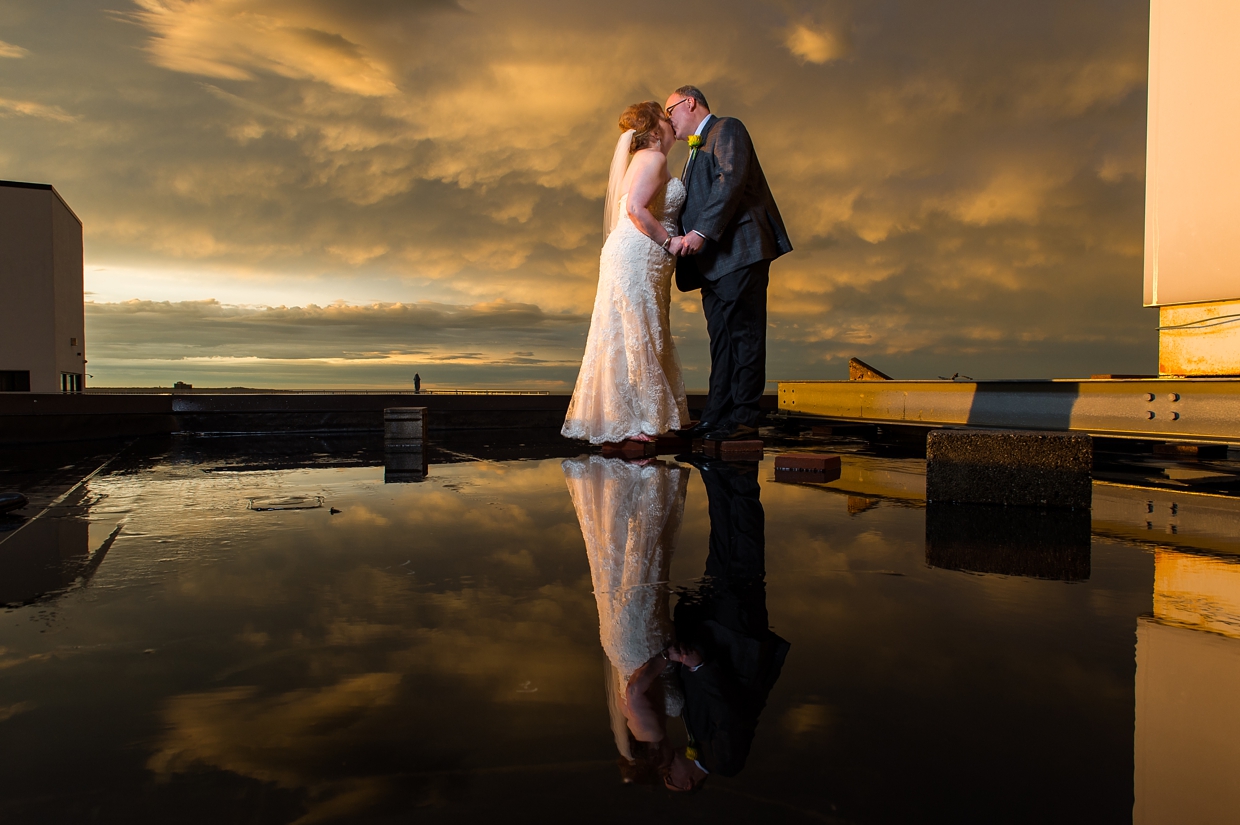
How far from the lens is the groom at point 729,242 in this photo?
4.27 m

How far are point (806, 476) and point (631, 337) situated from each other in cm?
152

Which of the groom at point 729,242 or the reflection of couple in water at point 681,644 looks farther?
the groom at point 729,242

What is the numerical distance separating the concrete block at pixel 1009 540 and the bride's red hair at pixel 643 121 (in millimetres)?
2950

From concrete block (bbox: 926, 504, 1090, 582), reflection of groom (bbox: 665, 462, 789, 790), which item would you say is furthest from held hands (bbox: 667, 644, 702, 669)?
concrete block (bbox: 926, 504, 1090, 582)

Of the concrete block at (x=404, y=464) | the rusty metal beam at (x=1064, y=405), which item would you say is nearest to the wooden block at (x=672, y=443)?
the concrete block at (x=404, y=464)

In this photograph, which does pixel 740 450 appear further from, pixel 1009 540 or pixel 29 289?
pixel 29 289

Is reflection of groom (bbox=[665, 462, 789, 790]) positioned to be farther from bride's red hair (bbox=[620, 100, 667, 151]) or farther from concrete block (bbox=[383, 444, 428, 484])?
bride's red hair (bbox=[620, 100, 667, 151])

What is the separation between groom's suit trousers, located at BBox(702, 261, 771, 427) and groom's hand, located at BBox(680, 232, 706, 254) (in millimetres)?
303

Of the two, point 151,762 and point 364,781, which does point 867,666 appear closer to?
point 364,781

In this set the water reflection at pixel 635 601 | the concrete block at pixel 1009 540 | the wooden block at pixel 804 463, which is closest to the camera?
the water reflection at pixel 635 601

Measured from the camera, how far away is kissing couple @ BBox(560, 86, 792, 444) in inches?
172

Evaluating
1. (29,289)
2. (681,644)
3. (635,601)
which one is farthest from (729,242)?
(29,289)

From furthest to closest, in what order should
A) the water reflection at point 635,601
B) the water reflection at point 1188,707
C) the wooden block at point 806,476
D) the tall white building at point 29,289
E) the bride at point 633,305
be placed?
the tall white building at point 29,289 < the bride at point 633,305 < the wooden block at point 806,476 < the water reflection at point 635,601 < the water reflection at point 1188,707

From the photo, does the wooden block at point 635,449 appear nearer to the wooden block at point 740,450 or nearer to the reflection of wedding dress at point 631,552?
the wooden block at point 740,450
